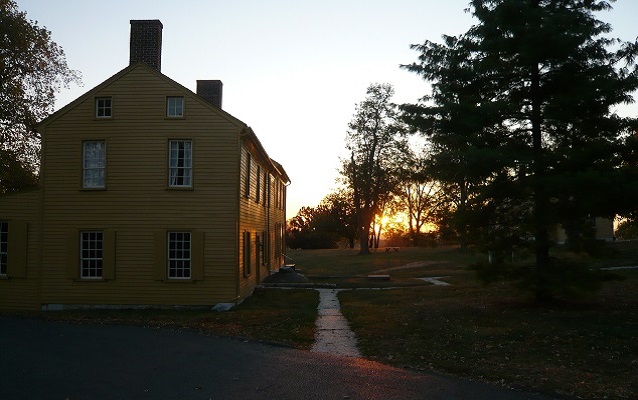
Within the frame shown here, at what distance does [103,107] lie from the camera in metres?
21.0

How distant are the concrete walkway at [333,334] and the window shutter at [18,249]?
33.6ft

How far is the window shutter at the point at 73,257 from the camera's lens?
2033 cm

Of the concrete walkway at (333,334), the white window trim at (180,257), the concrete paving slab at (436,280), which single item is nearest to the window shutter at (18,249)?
the white window trim at (180,257)

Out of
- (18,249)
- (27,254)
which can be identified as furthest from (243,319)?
(18,249)

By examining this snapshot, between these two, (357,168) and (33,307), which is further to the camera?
(357,168)

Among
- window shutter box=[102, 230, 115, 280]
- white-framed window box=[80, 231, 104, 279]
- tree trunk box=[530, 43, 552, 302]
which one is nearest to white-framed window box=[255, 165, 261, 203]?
window shutter box=[102, 230, 115, 280]

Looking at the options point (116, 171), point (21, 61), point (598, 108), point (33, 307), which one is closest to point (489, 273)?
point (598, 108)

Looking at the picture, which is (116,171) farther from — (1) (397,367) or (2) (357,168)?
(2) (357,168)

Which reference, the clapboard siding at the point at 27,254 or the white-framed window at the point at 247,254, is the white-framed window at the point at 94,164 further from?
the white-framed window at the point at 247,254

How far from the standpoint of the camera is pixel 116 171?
20.7 m

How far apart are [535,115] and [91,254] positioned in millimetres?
15046

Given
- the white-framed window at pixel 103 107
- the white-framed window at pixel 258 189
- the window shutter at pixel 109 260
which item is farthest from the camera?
the white-framed window at pixel 258 189

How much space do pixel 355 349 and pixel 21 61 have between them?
28956 mm

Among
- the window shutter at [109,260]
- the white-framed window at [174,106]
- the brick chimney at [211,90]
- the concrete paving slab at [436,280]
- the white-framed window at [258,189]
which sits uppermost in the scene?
the brick chimney at [211,90]
